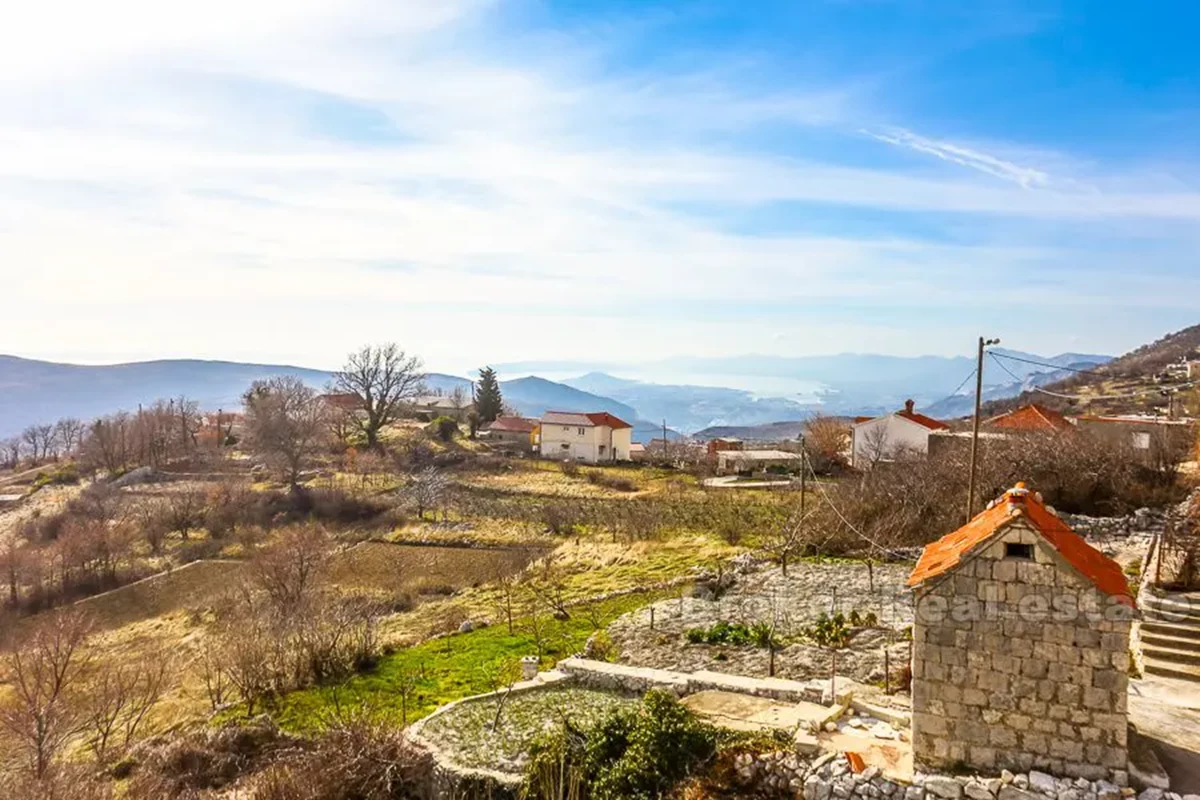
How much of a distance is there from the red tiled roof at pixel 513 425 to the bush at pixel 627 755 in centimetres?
6275

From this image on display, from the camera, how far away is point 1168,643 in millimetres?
14227

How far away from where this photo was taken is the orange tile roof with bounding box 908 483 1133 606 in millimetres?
9312

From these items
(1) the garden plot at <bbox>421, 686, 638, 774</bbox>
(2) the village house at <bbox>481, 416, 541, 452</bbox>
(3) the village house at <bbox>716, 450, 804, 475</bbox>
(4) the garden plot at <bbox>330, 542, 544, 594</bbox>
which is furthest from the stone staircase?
(2) the village house at <bbox>481, 416, 541, 452</bbox>

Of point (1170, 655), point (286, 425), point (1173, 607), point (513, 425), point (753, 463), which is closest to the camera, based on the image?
point (1170, 655)

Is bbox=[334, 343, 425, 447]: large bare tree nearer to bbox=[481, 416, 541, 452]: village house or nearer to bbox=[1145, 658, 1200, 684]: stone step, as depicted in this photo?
bbox=[481, 416, 541, 452]: village house

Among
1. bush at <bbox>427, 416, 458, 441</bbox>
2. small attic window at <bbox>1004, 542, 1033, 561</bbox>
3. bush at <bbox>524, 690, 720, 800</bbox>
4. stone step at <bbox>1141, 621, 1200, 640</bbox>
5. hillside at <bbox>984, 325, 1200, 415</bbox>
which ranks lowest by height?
bush at <bbox>524, 690, 720, 800</bbox>

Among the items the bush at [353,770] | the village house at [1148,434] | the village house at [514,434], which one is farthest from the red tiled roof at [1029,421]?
the village house at [514,434]

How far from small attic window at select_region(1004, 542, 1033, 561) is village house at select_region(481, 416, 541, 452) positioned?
62237 millimetres

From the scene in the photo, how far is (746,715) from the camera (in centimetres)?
1283

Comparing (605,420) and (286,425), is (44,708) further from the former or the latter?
(605,420)

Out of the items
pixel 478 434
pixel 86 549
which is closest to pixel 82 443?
pixel 478 434

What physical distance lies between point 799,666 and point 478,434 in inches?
2512

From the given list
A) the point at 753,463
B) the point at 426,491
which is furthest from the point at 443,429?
the point at 753,463

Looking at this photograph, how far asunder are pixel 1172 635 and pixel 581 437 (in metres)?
53.8
